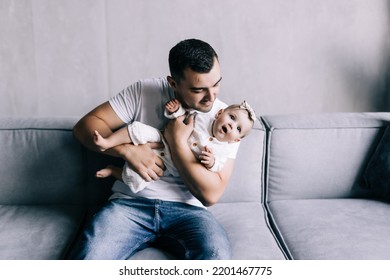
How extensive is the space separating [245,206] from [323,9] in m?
1.26

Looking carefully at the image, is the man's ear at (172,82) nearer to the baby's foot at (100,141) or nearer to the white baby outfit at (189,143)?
the white baby outfit at (189,143)

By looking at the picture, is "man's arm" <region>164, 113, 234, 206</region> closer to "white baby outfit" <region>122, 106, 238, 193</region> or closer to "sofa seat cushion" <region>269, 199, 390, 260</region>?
"white baby outfit" <region>122, 106, 238, 193</region>

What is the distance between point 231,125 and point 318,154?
629 mm

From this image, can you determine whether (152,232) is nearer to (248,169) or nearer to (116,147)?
(116,147)

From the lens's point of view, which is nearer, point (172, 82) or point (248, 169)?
point (172, 82)

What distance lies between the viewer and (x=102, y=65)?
7.61 feet

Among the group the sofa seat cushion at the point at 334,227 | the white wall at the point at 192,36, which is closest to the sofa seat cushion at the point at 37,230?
the white wall at the point at 192,36

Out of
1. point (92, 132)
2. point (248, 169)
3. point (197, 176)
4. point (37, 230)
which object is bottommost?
point (37, 230)

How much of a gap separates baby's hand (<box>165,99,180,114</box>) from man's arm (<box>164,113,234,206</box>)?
5cm

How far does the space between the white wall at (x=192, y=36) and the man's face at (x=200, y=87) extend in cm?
84

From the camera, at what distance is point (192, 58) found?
4.90 ft

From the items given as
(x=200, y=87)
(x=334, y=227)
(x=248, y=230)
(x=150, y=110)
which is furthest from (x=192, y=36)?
(x=334, y=227)
